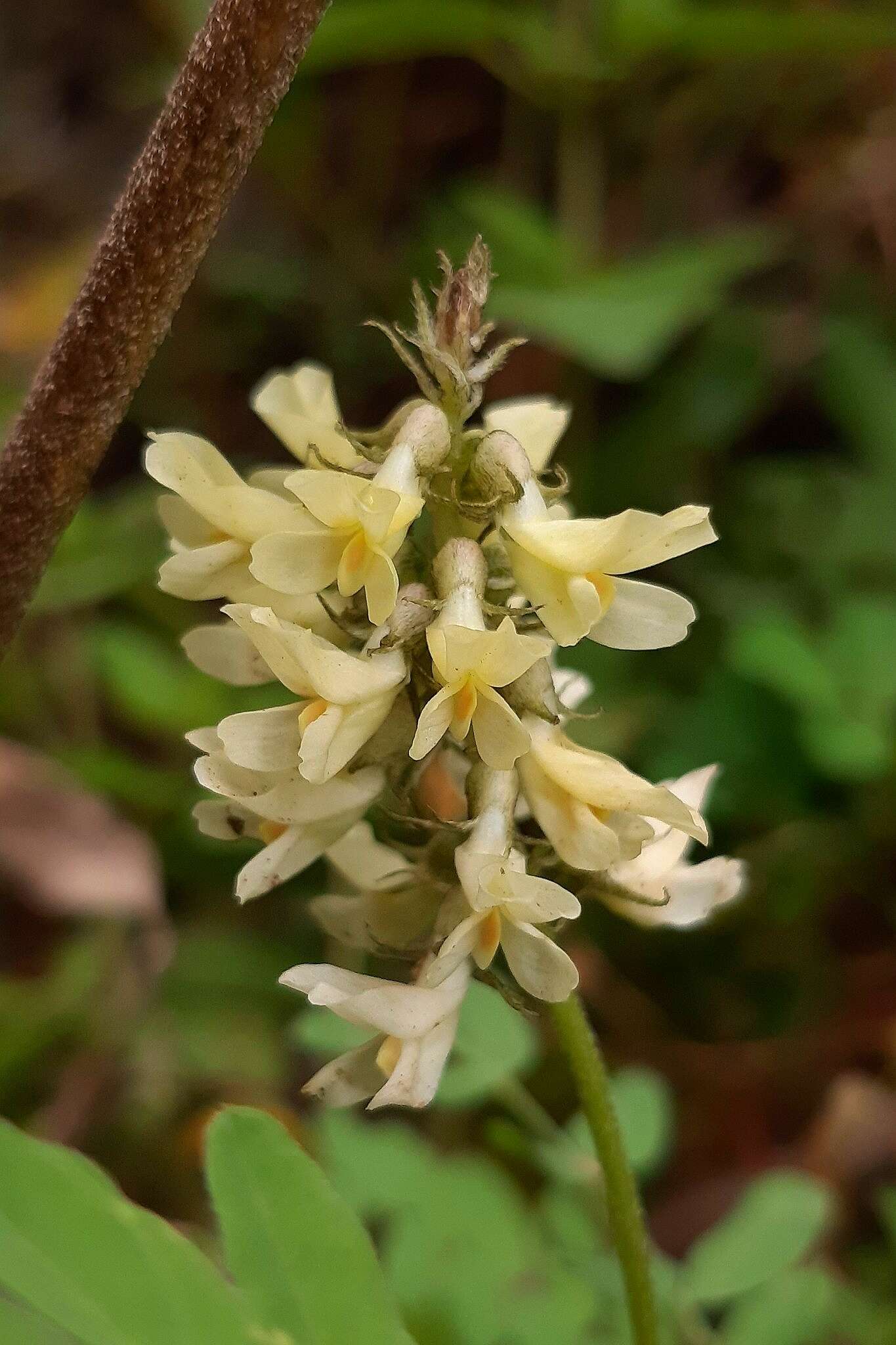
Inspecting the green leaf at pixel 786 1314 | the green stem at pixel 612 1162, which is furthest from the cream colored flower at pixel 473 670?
the green leaf at pixel 786 1314

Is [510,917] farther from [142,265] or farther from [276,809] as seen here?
[142,265]

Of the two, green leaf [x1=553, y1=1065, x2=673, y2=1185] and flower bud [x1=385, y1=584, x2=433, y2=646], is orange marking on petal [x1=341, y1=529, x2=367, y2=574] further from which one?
green leaf [x1=553, y1=1065, x2=673, y2=1185]

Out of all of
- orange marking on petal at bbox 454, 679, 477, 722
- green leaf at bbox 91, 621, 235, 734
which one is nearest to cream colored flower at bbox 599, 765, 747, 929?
orange marking on petal at bbox 454, 679, 477, 722

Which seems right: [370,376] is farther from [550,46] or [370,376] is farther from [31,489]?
[31,489]

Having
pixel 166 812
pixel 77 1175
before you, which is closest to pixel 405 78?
pixel 166 812

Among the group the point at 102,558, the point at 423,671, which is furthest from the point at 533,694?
the point at 102,558

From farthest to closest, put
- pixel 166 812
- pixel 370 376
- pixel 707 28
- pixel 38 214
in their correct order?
pixel 38 214, pixel 370 376, pixel 707 28, pixel 166 812

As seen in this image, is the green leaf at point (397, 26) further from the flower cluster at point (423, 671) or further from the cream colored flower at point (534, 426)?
the flower cluster at point (423, 671)
